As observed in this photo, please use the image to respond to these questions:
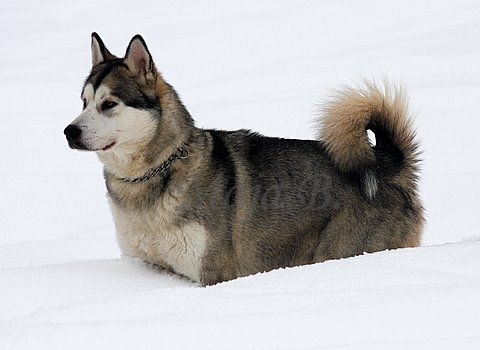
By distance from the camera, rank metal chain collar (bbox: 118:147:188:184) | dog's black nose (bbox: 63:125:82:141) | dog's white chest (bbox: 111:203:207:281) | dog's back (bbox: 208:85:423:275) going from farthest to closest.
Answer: dog's back (bbox: 208:85:423:275) < metal chain collar (bbox: 118:147:188:184) < dog's white chest (bbox: 111:203:207:281) < dog's black nose (bbox: 63:125:82:141)

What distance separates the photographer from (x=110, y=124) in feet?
12.4

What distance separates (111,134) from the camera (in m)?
3.78

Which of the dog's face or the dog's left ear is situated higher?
the dog's left ear

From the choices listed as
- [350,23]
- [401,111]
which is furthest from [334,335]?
[350,23]

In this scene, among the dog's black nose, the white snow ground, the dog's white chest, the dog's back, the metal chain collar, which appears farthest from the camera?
the dog's back

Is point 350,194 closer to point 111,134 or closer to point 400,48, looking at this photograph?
point 111,134

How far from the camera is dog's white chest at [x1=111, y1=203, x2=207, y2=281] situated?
12.6 ft

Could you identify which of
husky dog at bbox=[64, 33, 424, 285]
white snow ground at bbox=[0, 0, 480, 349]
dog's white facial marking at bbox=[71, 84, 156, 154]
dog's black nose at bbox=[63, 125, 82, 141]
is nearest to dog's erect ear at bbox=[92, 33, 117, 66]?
husky dog at bbox=[64, 33, 424, 285]

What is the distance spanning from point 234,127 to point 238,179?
11.5ft

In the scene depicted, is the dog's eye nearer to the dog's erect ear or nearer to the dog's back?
the dog's erect ear

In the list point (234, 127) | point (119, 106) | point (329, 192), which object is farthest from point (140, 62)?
point (234, 127)

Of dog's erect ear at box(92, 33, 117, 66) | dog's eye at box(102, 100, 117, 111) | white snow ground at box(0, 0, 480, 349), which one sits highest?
dog's erect ear at box(92, 33, 117, 66)

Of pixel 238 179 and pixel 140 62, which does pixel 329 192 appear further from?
pixel 140 62

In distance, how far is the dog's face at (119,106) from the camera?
3754 mm
